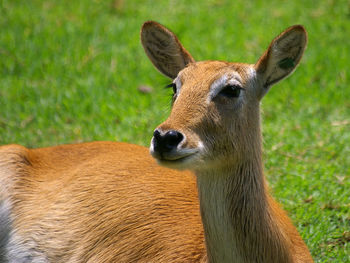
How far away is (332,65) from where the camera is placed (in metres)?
8.19

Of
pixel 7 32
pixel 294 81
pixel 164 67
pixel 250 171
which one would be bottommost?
pixel 250 171

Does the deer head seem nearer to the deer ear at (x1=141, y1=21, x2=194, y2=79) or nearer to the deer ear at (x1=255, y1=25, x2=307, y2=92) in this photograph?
the deer ear at (x1=255, y1=25, x2=307, y2=92)

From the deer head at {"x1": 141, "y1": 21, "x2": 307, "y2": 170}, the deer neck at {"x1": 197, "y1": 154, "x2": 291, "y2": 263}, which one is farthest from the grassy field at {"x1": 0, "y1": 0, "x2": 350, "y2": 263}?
the deer head at {"x1": 141, "y1": 21, "x2": 307, "y2": 170}

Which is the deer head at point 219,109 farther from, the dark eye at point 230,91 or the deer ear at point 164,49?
the deer ear at point 164,49

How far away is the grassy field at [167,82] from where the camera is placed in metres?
6.00

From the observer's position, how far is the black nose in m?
3.60

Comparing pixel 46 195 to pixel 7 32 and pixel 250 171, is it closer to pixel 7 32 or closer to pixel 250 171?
pixel 250 171

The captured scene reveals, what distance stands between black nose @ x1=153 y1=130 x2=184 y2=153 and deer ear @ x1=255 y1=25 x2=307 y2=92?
0.93 metres

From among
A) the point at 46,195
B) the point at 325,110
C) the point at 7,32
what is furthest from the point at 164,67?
the point at 7,32

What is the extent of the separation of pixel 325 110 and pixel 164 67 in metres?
3.13

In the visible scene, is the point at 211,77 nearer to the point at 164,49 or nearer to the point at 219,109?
the point at 219,109

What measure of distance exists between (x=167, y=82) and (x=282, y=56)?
5.80 feet

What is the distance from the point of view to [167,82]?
5840 mm

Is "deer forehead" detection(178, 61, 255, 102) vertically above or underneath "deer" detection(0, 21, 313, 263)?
above
